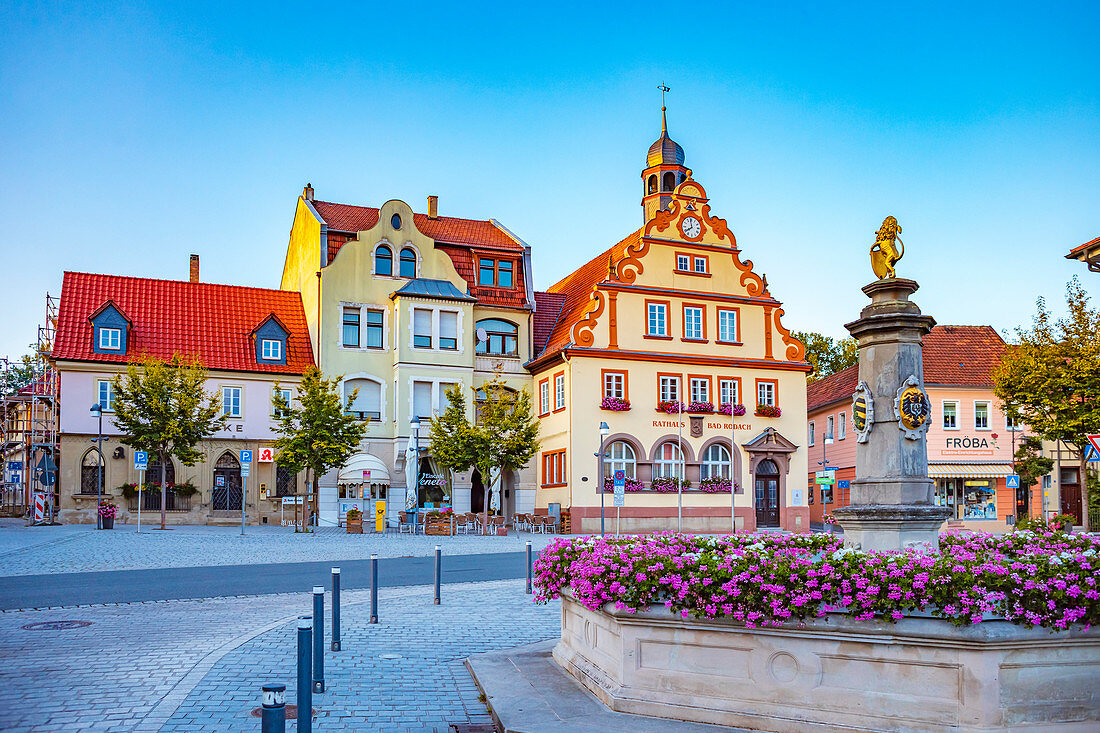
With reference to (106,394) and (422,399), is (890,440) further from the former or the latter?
(106,394)

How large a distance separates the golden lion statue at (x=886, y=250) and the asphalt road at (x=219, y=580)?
10.4m

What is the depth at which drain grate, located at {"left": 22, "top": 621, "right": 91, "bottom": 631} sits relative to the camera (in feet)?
43.4

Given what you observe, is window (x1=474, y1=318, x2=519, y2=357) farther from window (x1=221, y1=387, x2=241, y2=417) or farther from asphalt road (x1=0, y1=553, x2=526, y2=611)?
asphalt road (x1=0, y1=553, x2=526, y2=611)

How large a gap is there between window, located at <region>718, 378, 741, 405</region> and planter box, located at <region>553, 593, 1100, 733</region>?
3866 cm

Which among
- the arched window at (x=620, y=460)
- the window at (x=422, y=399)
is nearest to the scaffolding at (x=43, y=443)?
the window at (x=422, y=399)

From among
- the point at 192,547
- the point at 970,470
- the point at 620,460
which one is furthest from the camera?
the point at 970,470

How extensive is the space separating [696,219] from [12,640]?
38071 mm

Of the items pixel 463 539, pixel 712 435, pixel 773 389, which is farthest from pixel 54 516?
pixel 773 389

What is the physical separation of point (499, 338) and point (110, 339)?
16.6m

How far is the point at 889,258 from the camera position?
44.6 ft

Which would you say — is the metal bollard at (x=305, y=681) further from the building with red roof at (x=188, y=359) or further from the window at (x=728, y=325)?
the window at (x=728, y=325)

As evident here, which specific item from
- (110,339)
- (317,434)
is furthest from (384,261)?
(110,339)

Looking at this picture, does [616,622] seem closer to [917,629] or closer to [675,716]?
[675,716]

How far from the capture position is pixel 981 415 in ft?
172
